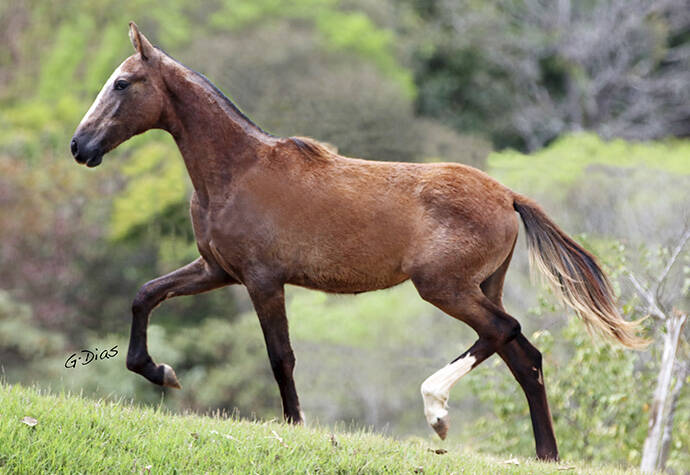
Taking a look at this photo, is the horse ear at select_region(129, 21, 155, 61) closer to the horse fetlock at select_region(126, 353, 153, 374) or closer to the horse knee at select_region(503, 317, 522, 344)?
the horse fetlock at select_region(126, 353, 153, 374)

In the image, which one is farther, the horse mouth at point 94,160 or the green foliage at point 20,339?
the green foliage at point 20,339

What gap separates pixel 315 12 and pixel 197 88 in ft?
79.6

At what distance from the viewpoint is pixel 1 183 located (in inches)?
690

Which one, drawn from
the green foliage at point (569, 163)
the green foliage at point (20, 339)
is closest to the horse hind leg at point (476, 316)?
the green foliage at point (569, 163)

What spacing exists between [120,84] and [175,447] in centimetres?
233

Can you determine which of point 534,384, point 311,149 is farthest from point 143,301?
point 534,384

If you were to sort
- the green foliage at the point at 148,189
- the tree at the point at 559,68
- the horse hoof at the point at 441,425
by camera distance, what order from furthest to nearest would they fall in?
the tree at the point at 559,68
the green foliage at the point at 148,189
the horse hoof at the point at 441,425

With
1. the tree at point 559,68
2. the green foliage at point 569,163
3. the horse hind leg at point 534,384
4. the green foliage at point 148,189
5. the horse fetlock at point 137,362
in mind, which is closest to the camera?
the horse fetlock at point 137,362

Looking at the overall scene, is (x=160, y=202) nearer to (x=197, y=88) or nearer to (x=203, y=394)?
(x=203, y=394)

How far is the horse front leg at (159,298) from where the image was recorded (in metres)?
6.03

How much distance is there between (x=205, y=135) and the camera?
612 centimetres

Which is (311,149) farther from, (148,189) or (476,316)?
(148,189)

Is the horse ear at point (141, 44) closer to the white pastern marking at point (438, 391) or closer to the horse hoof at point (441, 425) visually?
the white pastern marking at point (438, 391)

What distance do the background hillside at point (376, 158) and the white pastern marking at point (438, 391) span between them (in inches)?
81.3
